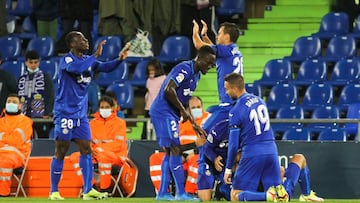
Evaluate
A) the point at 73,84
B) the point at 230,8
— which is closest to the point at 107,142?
the point at 73,84

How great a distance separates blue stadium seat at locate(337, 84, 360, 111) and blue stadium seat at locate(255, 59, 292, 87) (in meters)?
1.35

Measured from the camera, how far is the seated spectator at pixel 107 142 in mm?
19219

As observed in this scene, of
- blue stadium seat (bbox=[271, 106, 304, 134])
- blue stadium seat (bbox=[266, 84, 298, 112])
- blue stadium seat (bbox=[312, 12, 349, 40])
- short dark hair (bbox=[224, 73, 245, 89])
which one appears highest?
blue stadium seat (bbox=[312, 12, 349, 40])

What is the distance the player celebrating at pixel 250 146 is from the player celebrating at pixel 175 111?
0.93 metres

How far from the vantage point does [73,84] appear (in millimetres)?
17328

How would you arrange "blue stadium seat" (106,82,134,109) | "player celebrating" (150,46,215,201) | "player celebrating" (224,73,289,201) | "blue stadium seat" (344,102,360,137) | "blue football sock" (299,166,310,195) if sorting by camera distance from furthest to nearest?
"blue stadium seat" (106,82,134,109)
"blue stadium seat" (344,102,360,137)
"blue football sock" (299,166,310,195)
"player celebrating" (150,46,215,201)
"player celebrating" (224,73,289,201)

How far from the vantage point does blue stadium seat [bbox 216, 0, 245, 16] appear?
25.3 m

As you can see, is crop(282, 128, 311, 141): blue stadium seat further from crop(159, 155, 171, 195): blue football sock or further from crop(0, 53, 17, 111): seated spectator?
crop(159, 155, 171, 195): blue football sock

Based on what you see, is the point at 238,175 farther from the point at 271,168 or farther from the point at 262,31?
the point at 262,31

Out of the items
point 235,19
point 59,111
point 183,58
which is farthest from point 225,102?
point 235,19

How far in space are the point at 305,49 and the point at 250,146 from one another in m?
8.76

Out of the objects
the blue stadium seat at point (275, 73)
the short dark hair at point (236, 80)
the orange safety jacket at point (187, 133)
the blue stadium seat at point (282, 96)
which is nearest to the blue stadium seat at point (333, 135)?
the blue stadium seat at point (282, 96)

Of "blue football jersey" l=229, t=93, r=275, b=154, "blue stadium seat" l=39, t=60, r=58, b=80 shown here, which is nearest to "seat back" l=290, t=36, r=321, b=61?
"blue stadium seat" l=39, t=60, r=58, b=80

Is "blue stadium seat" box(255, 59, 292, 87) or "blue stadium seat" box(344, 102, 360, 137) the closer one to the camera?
"blue stadium seat" box(344, 102, 360, 137)
